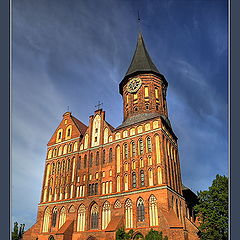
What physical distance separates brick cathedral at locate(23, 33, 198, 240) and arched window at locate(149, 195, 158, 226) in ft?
0.17

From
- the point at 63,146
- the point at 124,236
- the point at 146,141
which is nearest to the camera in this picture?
the point at 124,236

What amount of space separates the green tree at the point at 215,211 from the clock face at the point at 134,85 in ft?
60.0

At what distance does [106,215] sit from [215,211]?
13.2 m

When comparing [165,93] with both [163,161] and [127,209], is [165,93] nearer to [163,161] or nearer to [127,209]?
[163,161]

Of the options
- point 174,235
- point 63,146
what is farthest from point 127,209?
point 63,146

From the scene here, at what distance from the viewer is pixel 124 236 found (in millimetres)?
24984

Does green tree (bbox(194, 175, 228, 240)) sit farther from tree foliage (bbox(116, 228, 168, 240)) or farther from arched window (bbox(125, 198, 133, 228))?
arched window (bbox(125, 198, 133, 228))

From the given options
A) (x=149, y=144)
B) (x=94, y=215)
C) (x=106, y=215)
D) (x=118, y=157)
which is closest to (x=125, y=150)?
(x=118, y=157)

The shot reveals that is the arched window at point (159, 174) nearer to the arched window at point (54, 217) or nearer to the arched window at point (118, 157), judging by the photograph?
the arched window at point (118, 157)

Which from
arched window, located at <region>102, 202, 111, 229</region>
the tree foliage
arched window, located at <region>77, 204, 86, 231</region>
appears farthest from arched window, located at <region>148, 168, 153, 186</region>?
arched window, located at <region>77, 204, 86, 231</region>

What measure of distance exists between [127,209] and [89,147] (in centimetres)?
1164

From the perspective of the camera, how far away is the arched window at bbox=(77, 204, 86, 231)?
32406mm

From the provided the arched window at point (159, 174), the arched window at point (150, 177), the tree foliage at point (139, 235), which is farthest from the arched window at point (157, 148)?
the tree foliage at point (139, 235)

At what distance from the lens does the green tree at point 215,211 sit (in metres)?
27.4
